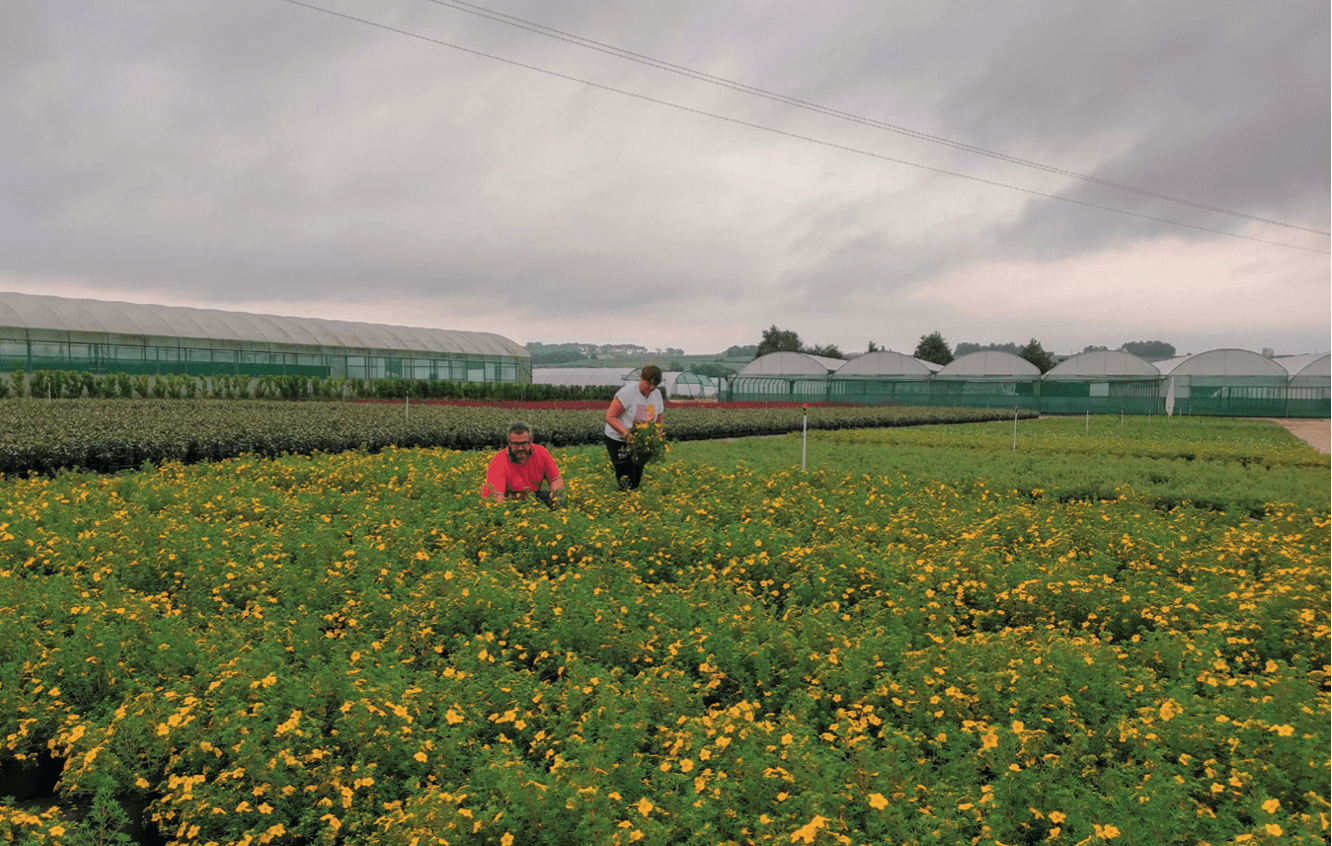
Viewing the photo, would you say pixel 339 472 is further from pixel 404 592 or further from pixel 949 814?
pixel 949 814

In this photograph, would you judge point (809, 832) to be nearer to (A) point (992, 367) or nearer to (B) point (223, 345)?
(B) point (223, 345)

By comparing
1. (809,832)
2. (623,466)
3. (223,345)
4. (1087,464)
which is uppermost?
(223,345)

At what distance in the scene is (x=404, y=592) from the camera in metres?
5.86

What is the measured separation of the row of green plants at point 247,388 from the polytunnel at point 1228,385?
36.5 m

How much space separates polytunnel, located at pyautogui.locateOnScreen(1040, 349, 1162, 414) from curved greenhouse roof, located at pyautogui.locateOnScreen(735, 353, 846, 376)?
49.8ft

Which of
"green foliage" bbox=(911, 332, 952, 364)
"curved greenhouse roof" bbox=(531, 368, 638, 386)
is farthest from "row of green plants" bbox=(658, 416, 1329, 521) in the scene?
"green foliage" bbox=(911, 332, 952, 364)

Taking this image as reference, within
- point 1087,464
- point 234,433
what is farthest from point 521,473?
point 1087,464

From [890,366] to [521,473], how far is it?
5174 cm

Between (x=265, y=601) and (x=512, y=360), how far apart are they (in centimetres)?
5272

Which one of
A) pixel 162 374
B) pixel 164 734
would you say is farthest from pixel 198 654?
pixel 162 374

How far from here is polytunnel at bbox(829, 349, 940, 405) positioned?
56531 mm

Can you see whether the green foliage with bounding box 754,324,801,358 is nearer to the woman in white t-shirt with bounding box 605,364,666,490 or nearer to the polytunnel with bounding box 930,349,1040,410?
the polytunnel with bounding box 930,349,1040,410

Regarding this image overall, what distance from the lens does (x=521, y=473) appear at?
895cm

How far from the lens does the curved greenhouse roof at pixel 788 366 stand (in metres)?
60.3
